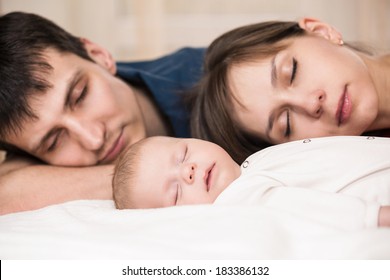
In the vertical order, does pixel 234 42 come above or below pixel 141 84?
above

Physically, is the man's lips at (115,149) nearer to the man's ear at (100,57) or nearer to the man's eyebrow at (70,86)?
the man's eyebrow at (70,86)

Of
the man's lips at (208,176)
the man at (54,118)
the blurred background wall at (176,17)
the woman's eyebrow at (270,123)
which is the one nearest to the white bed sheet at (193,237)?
the man's lips at (208,176)

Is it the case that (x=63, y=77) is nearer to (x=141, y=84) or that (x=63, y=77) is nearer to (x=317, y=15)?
(x=141, y=84)

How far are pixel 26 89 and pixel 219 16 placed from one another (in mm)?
1758

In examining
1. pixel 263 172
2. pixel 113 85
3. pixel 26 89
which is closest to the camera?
pixel 263 172

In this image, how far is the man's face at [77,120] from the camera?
149 cm

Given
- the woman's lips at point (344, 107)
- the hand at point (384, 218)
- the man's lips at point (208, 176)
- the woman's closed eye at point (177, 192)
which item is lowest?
the woman's closed eye at point (177, 192)

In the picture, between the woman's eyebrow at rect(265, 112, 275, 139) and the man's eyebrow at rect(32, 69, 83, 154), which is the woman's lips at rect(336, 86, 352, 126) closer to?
the woman's eyebrow at rect(265, 112, 275, 139)

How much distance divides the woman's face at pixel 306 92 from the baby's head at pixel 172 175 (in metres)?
0.25

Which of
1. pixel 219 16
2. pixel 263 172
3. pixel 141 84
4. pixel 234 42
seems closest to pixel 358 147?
Answer: pixel 263 172

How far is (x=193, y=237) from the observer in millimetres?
863

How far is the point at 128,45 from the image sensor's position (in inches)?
118

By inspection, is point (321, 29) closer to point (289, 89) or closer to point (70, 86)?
point (289, 89)

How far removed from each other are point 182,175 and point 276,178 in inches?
9.8
